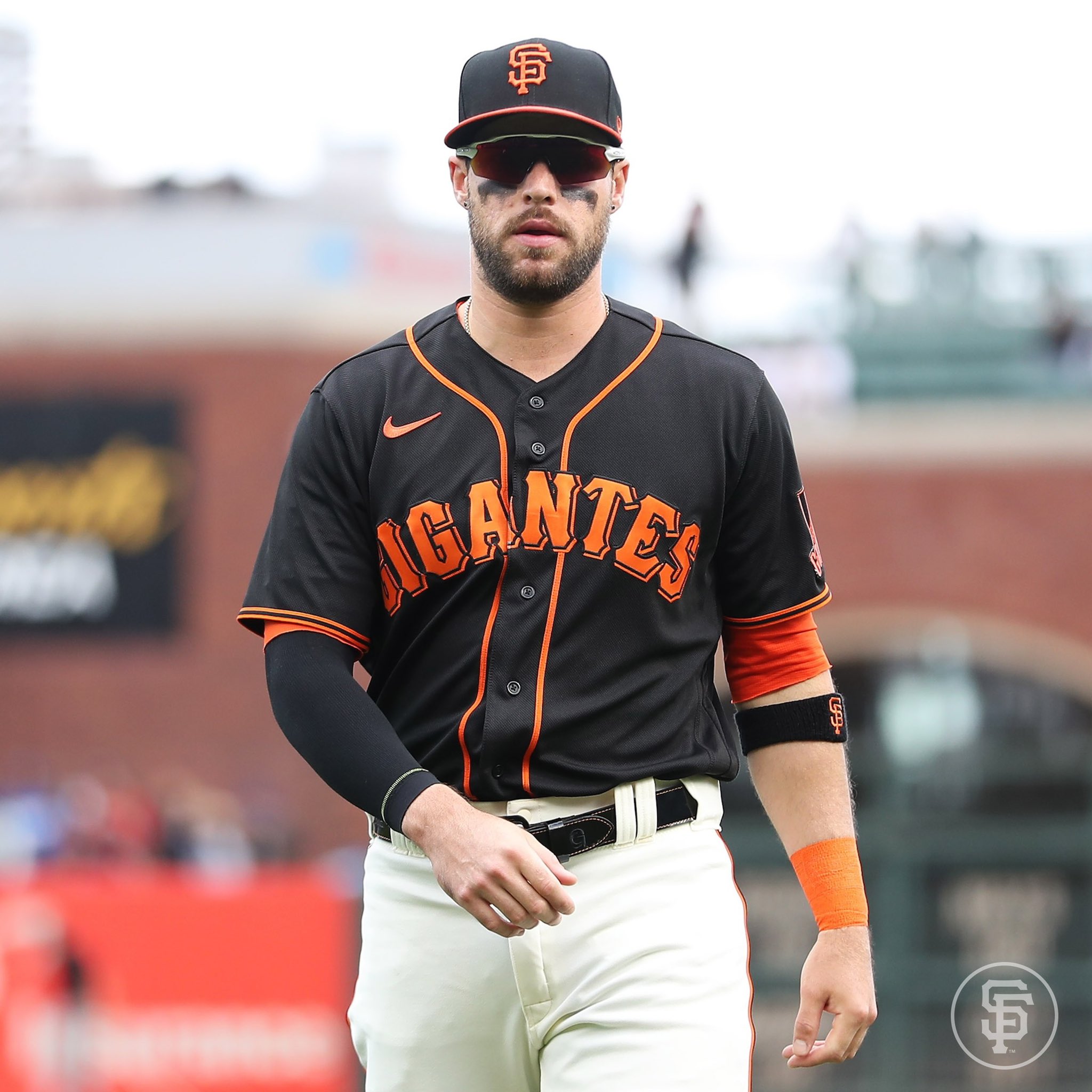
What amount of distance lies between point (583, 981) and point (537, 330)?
108 cm

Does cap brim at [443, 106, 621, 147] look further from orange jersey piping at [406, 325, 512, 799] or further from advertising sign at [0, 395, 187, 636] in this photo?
advertising sign at [0, 395, 187, 636]

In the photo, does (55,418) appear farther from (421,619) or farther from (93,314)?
(421,619)

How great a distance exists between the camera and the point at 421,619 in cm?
305

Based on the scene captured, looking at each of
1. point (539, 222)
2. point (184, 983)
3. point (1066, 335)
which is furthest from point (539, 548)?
point (1066, 335)

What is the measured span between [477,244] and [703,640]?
2.48 feet

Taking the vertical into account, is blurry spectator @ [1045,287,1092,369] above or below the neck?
above

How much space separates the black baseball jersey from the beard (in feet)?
0.43

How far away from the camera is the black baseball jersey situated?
2.95 meters

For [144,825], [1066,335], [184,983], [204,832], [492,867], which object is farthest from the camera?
[1066,335]

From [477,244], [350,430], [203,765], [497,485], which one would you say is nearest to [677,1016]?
[497,485]

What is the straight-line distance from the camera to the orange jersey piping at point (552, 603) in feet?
9.55

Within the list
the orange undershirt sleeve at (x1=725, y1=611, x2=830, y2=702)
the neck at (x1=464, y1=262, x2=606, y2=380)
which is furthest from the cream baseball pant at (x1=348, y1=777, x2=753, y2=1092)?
the neck at (x1=464, y1=262, x2=606, y2=380)

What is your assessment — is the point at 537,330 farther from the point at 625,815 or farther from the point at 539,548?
the point at 625,815

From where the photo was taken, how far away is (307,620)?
298cm
